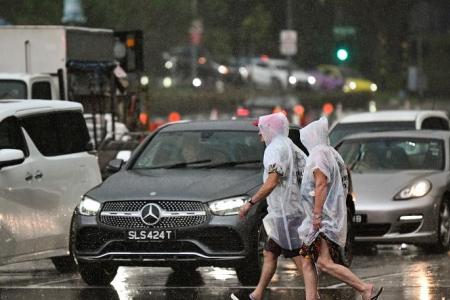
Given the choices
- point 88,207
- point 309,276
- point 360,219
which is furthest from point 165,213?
point 360,219

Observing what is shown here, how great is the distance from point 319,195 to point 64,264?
5.13m

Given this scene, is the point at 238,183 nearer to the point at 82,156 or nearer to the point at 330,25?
the point at 82,156

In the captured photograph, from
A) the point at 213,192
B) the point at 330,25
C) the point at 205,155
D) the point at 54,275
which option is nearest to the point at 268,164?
the point at 213,192

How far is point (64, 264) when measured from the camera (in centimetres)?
1612

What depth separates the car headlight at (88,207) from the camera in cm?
1427

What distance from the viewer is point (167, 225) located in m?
14.0

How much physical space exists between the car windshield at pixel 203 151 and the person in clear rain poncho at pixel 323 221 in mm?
3205

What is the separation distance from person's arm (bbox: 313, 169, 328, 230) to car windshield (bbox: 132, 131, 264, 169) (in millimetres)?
3356

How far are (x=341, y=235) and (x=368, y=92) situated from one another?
6349 centimetres

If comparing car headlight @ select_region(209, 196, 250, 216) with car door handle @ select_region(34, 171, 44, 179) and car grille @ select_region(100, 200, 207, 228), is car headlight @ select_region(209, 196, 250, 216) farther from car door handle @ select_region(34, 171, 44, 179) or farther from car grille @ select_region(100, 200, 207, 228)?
car door handle @ select_region(34, 171, 44, 179)

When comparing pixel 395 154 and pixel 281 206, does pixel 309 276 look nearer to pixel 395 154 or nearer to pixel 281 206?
pixel 281 206

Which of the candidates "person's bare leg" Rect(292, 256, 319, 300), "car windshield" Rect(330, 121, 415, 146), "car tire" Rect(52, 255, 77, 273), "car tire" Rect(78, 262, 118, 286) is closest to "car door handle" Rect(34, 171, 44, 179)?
"car tire" Rect(78, 262, 118, 286)

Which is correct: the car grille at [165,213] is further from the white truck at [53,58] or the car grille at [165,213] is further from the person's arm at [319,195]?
the white truck at [53,58]

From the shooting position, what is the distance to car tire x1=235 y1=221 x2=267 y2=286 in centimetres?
1402
